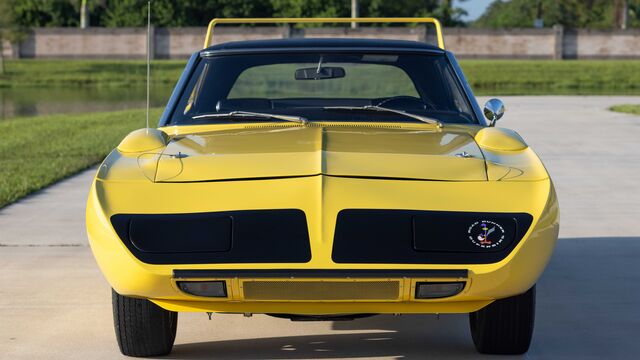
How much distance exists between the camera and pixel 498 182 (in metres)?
4.90

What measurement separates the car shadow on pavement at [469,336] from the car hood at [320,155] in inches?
35.0

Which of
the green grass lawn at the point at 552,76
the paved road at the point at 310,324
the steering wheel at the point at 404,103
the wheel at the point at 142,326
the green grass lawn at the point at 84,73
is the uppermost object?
the steering wheel at the point at 404,103

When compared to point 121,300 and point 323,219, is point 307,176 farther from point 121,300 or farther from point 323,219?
point 121,300

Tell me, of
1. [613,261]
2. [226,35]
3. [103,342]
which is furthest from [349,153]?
[226,35]

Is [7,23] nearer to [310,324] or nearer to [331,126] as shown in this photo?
[310,324]

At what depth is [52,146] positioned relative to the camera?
56.9ft

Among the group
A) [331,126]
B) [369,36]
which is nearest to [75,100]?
[331,126]

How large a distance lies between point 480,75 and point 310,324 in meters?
51.7

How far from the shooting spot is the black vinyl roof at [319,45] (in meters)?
6.44

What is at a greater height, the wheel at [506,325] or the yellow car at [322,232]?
the yellow car at [322,232]

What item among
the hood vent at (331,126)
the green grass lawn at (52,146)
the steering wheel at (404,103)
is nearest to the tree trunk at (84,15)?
the green grass lawn at (52,146)

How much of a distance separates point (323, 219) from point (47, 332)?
190 centimetres

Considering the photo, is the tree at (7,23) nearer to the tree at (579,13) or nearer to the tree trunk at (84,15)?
the tree trunk at (84,15)

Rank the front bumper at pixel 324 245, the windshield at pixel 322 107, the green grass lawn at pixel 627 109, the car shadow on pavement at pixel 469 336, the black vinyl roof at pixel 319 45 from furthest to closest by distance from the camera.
Answer: the green grass lawn at pixel 627 109, the black vinyl roof at pixel 319 45, the windshield at pixel 322 107, the car shadow on pavement at pixel 469 336, the front bumper at pixel 324 245
